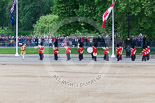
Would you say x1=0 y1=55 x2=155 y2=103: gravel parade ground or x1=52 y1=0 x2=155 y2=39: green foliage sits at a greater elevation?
x1=52 y1=0 x2=155 y2=39: green foliage

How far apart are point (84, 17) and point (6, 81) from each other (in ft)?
99.0

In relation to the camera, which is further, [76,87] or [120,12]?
[120,12]

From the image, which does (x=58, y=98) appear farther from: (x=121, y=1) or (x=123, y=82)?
(x=121, y=1)

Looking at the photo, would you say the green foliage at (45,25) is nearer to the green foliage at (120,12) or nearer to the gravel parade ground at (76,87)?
the green foliage at (120,12)

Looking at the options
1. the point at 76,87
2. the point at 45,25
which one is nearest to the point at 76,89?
the point at 76,87

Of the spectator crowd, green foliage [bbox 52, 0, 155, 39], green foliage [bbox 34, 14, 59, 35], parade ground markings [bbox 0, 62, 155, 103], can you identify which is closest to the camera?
parade ground markings [bbox 0, 62, 155, 103]

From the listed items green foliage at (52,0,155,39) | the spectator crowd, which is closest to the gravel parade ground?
green foliage at (52,0,155,39)

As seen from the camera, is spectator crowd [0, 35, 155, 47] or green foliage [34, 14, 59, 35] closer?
spectator crowd [0, 35, 155, 47]

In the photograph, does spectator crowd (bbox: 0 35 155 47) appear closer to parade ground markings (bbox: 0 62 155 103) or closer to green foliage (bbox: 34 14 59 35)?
green foliage (bbox: 34 14 59 35)

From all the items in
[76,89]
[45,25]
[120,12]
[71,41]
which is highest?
[120,12]

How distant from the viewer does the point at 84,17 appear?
52.3m

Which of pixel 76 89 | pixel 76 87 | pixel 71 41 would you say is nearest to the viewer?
pixel 76 89

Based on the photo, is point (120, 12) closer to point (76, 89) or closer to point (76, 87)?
point (76, 87)

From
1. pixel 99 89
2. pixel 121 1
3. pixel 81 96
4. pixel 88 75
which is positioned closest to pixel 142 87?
pixel 99 89
